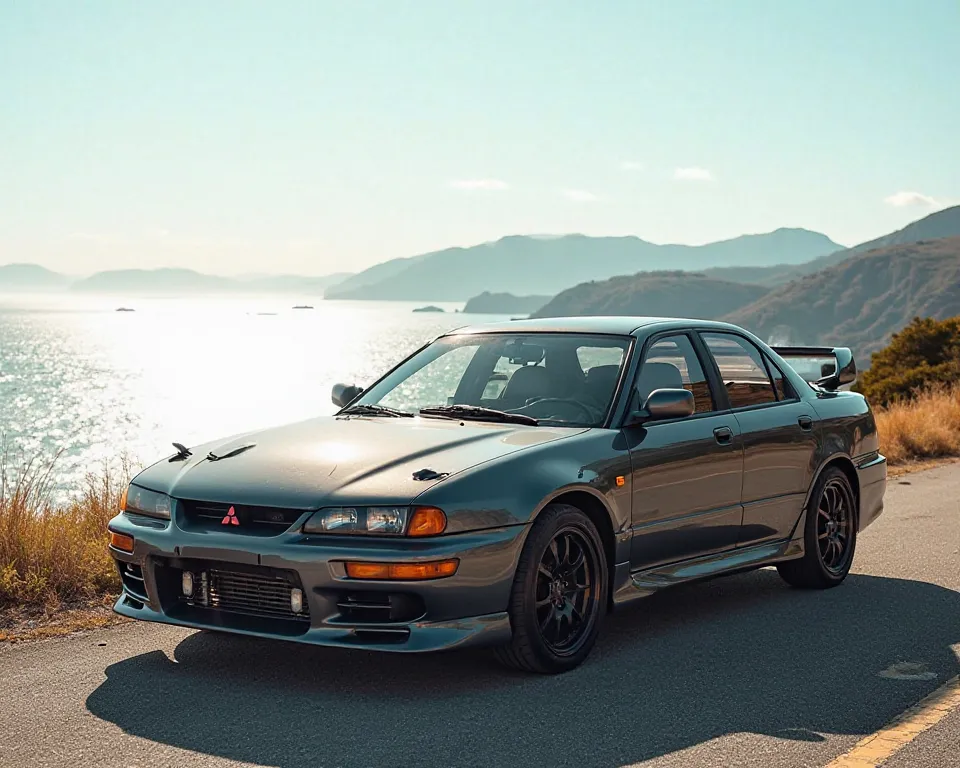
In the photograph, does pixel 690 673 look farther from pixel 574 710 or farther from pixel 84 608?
pixel 84 608

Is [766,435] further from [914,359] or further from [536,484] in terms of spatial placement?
[914,359]

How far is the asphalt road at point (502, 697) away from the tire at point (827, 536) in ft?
1.67

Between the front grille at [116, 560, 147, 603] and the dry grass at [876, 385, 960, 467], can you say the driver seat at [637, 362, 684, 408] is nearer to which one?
the front grille at [116, 560, 147, 603]

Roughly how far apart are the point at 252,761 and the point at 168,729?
0.52 meters

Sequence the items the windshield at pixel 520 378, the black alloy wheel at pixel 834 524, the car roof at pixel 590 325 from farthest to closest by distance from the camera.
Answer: the black alloy wheel at pixel 834 524
the car roof at pixel 590 325
the windshield at pixel 520 378

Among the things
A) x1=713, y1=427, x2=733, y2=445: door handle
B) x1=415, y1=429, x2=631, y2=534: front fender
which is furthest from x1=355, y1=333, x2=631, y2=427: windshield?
x1=713, y1=427, x2=733, y2=445: door handle

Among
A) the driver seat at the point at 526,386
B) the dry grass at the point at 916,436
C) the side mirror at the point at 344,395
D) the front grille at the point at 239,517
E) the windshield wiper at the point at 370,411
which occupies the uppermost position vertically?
the driver seat at the point at 526,386

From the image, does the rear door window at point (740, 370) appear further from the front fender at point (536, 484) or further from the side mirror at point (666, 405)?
the front fender at point (536, 484)

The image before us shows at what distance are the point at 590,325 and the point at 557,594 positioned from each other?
71.8 inches

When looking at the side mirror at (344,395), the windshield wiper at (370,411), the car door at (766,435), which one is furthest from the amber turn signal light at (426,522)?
the car door at (766,435)

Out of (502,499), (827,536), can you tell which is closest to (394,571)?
(502,499)

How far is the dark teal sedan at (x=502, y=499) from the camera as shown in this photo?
16.1ft

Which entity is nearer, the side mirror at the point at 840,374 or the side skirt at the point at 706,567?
the side skirt at the point at 706,567

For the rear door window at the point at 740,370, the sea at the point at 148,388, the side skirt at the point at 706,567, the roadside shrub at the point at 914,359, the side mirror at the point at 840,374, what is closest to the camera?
the side skirt at the point at 706,567
